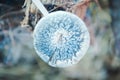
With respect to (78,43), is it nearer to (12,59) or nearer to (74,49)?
(74,49)

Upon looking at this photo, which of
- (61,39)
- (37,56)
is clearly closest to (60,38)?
(61,39)

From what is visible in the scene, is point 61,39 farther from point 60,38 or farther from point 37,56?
point 37,56

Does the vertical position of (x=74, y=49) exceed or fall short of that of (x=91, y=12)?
it falls short

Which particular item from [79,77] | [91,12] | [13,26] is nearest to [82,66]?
[79,77]
